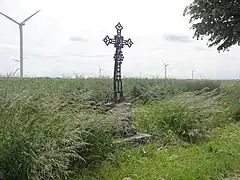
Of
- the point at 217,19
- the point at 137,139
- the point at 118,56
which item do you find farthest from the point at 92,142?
the point at 217,19

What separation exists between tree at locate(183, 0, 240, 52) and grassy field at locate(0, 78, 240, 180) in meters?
8.70

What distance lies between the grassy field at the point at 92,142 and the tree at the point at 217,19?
343 inches

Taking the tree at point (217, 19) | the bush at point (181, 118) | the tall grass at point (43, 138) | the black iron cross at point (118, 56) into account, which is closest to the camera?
the tall grass at point (43, 138)

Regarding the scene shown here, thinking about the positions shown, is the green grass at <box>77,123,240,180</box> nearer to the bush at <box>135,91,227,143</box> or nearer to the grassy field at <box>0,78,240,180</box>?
the grassy field at <box>0,78,240,180</box>

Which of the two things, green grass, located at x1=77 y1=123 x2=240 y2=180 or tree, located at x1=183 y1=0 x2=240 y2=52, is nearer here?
green grass, located at x1=77 y1=123 x2=240 y2=180

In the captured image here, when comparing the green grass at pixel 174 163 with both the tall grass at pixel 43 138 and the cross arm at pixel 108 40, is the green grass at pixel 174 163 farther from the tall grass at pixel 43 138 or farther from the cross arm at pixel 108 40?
the cross arm at pixel 108 40

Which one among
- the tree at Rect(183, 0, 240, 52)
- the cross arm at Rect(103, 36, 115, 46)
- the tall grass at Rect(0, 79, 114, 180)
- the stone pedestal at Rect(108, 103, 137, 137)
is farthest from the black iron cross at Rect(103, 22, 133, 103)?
the tree at Rect(183, 0, 240, 52)

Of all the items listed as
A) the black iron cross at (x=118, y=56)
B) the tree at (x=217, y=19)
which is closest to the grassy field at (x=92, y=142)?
the black iron cross at (x=118, y=56)

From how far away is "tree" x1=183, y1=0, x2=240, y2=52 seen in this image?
60.4ft

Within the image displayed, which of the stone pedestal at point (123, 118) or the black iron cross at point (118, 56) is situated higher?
the black iron cross at point (118, 56)

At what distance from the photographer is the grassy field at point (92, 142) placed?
5387 mm

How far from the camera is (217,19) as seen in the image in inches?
753

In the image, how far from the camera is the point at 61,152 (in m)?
5.82

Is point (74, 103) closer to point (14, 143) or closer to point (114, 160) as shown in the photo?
point (114, 160)
